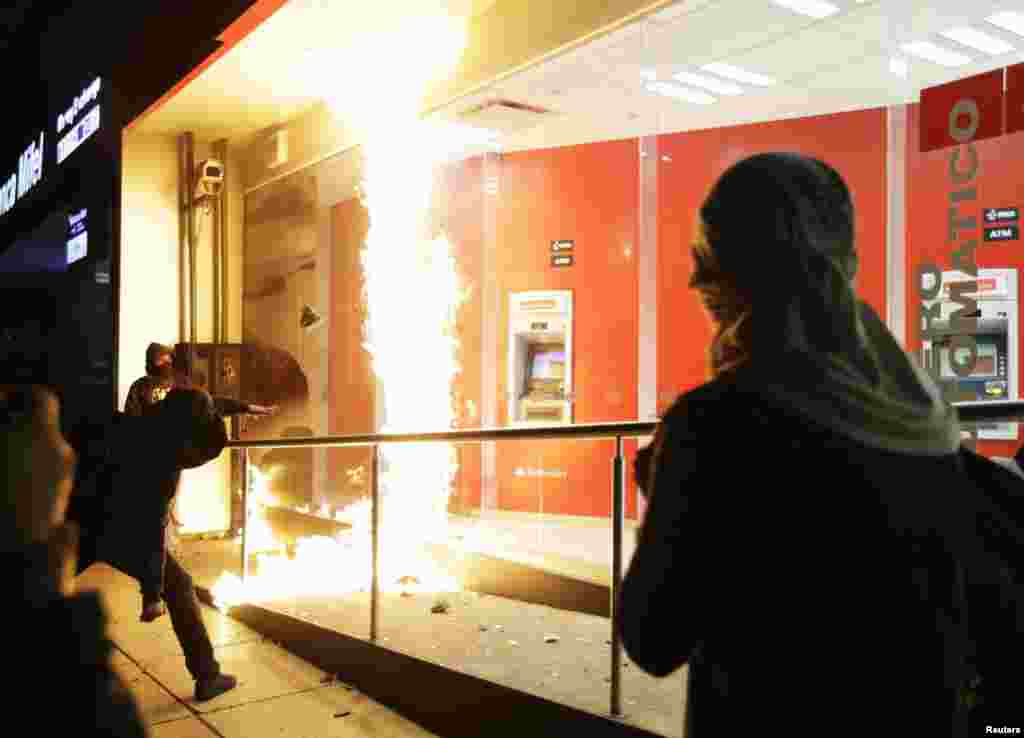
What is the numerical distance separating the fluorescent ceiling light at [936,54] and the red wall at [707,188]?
40cm

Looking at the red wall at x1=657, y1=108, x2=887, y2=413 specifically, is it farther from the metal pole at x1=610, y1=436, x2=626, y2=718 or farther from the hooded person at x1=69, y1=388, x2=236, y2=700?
the hooded person at x1=69, y1=388, x2=236, y2=700

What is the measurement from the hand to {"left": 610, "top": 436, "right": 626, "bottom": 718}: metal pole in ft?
5.65

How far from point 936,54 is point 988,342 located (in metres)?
1.65

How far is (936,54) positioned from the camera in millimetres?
4730

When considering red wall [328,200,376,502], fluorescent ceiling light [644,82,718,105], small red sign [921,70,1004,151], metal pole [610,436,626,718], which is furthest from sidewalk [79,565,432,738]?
fluorescent ceiling light [644,82,718,105]

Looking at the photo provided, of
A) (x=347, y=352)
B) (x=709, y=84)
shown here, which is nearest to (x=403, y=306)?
(x=347, y=352)

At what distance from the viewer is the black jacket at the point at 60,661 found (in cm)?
84

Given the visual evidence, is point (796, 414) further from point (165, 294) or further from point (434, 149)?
point (165, 294)

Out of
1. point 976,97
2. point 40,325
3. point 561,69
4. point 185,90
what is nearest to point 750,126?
point 561,69

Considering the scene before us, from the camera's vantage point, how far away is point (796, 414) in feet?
3.03

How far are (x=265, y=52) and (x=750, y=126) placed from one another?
3330 millimetres

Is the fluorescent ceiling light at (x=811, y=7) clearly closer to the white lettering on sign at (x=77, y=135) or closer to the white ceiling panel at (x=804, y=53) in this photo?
the white ceiling panel at (x=804, y=53)

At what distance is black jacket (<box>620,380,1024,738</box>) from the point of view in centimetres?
92

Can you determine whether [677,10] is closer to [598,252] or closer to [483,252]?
[598,252]
